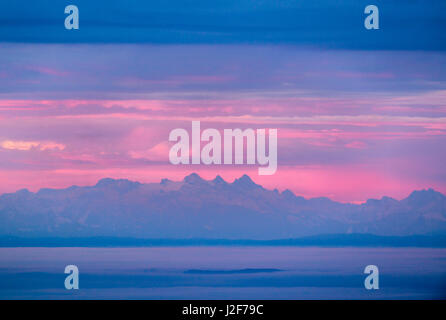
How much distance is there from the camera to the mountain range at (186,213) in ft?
29.6

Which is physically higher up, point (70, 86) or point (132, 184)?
point (70, 86)

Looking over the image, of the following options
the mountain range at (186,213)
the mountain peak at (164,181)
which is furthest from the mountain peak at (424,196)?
the mountain peak at (164,181)

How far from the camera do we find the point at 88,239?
9.09 meters

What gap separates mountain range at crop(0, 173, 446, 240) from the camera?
903cm

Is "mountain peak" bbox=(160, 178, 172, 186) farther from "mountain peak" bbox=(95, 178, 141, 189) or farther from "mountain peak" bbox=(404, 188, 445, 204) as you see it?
"mountain peak" bbox=(404, 188, 445, 204)

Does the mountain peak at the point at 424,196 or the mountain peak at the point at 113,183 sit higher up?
the mountain peak at the point at 113,183

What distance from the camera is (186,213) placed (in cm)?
911

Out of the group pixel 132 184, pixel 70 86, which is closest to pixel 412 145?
pixel 132 184

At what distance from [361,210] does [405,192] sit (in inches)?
17.1

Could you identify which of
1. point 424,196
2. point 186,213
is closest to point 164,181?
point 186,213

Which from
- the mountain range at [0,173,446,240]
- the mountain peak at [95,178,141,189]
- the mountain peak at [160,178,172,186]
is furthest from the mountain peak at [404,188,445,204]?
the mountain peak at [95,178,141,189]

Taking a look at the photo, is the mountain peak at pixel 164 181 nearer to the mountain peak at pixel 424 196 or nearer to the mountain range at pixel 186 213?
the mountain range at pixel 186 213
